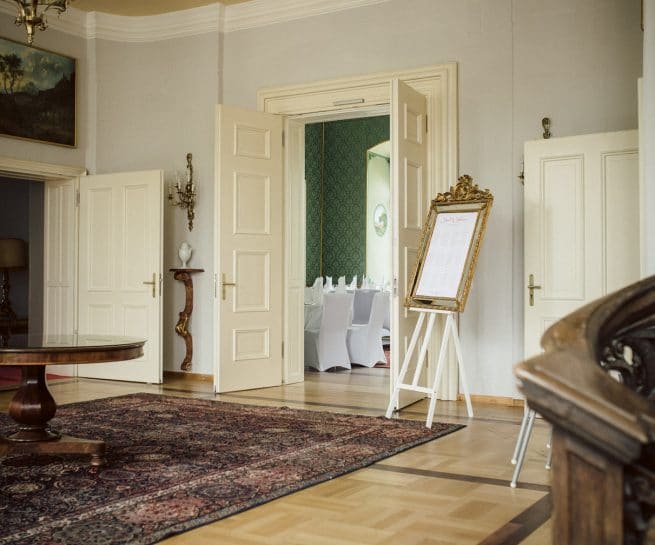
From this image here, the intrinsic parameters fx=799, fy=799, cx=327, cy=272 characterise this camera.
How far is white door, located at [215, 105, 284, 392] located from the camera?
6879mm

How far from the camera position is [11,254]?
1130cm

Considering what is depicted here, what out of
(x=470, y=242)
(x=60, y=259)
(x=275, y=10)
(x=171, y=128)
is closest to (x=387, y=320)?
(x=171, y=128)

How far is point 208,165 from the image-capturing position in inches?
311

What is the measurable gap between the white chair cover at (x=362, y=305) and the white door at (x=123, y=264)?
10.1ft

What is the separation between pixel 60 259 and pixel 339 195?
551cm

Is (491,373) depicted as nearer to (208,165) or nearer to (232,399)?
(232,399)

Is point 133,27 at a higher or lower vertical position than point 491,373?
higher

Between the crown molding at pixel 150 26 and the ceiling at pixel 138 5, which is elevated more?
the ceiling at pixel 138 5

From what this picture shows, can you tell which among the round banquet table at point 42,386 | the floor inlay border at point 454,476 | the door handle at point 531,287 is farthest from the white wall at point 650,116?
the round banquet table at point 42,386

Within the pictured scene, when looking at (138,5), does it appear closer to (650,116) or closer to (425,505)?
(650,116)

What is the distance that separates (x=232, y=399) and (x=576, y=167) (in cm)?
325

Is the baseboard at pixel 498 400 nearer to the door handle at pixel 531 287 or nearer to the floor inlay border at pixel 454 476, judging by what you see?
Result: the door handle at pixel 531 287

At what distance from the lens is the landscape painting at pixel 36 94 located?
761cm

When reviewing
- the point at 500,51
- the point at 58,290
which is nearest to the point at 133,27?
the point at 58,290
